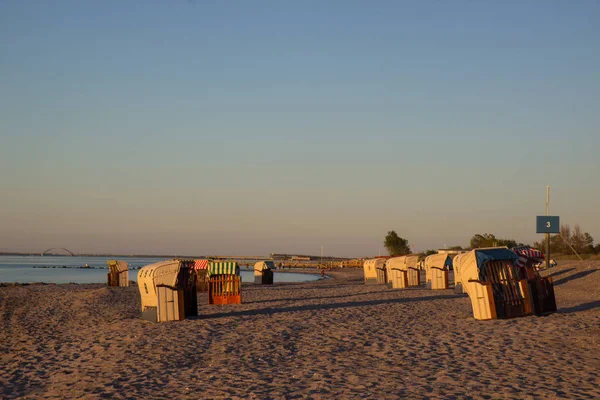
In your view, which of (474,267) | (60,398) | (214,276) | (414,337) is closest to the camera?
(60,398)

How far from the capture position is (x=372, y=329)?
1588 cm

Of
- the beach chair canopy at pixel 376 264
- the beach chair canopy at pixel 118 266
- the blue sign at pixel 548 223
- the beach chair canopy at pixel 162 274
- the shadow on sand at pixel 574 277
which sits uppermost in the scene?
the blue sign at pixel 548 223

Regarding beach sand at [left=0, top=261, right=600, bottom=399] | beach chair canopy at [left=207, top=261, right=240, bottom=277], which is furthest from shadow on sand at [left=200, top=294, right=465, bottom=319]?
beach chair canopy at [left=207, top=261, right=240, bottom=277]

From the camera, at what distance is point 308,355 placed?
1257cm

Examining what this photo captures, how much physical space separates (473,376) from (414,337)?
4.17 meters

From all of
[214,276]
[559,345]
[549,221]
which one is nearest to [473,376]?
[559,345]

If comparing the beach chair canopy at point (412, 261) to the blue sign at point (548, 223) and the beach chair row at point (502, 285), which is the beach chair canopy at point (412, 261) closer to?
the blue sign at point (548, 223)

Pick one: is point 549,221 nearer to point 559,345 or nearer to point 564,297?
Result: point 564,297

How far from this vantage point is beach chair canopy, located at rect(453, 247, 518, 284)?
16938 millimetres

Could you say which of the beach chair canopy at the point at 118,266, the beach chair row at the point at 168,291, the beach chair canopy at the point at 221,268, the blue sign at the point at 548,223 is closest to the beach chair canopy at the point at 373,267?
the blue sign at the point at 548,223

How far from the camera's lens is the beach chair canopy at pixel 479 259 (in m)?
16.9

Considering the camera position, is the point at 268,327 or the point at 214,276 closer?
the point at 268,327

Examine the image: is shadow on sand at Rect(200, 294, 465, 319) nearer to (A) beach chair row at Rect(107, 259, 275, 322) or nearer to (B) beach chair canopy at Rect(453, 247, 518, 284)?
(A) beach chair row at Rect(107, 259, 275, 322)

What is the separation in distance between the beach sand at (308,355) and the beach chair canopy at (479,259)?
1.16 meters
